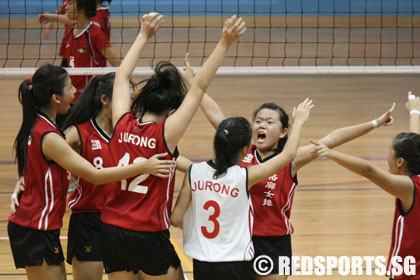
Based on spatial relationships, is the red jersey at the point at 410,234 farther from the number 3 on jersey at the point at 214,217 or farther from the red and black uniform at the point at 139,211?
the red and black uniform at the point at 139,211

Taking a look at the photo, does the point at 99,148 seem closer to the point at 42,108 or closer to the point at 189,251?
the point at 42,108

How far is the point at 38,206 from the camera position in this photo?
12.2ft

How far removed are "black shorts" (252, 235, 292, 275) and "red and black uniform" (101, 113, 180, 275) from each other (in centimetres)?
53

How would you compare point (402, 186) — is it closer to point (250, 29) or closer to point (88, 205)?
point (88, 205)

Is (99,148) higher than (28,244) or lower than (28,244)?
higher

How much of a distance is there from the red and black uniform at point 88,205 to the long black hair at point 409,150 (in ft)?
5.40

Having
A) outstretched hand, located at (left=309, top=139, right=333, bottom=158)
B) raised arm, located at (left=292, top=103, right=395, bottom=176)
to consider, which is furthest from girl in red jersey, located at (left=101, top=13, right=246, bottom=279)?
raised arm, located at (left=292, top=103, right=395, bottom=176)

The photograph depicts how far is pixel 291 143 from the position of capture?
11.8 ft

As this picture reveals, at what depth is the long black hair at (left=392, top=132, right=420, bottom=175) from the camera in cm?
369

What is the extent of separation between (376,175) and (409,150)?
10.9 inches

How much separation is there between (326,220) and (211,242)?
3438 millimetres

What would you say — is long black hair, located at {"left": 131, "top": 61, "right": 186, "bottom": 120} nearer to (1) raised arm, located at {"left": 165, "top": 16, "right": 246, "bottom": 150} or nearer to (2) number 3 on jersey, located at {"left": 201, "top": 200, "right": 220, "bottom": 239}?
(1) raised arm, located at {"left": 165, "top": 16, "right": 246, "bottom": 150}

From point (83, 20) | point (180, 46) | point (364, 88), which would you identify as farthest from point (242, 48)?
point (83, 20)

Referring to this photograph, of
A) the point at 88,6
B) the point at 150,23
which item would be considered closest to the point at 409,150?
the point at 150,23
